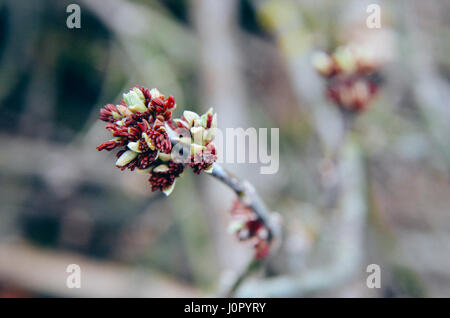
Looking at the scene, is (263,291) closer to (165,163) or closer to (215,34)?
(165,163)

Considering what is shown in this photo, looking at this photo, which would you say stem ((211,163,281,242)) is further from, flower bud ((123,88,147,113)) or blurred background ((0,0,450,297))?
blurred background ((0,0,450,297))

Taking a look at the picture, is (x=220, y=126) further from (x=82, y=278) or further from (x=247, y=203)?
(x=247, y=203)

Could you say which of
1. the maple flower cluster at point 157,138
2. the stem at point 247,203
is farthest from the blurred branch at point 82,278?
the maple flower cluster at point 157,138

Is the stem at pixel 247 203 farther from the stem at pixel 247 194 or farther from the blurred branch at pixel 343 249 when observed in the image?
the blurred branch at pixel 343 249

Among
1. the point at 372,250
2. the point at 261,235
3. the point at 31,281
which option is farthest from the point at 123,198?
the point at 261,235

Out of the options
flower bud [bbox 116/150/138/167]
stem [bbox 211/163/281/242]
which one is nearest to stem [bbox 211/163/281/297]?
stem [bbox 211/163/281/242]
